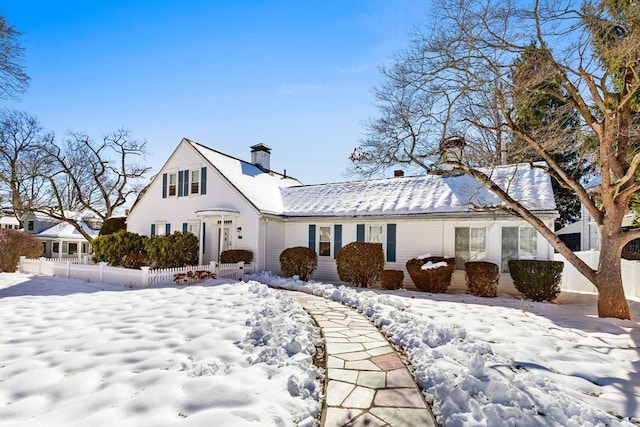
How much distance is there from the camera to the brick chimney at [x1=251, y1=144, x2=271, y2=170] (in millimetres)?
19672

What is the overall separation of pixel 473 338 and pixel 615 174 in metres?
5.60

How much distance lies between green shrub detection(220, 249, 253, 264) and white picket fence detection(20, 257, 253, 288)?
0.99 feet

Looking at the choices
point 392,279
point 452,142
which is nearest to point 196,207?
point 392,279

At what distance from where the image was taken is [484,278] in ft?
34.2

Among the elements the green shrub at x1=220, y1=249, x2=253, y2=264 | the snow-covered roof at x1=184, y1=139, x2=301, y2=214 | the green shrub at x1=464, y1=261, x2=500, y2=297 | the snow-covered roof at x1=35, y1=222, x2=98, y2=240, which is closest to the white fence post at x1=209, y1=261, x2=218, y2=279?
the green shrub at x1=220, y1=249, x2=253, y2=264

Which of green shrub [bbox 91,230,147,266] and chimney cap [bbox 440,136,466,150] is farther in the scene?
green shrub [bbox 91,230,147,266]

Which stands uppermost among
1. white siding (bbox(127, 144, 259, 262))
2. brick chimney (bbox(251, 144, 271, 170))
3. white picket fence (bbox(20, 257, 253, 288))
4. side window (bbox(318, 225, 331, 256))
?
brick chimney (bbox(251, 144, 271, 170))

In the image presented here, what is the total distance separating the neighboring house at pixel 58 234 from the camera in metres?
32.4

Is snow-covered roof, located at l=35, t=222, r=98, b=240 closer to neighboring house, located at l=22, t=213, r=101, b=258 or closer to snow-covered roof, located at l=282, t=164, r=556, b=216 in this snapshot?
neighboring house, located at l=22, t=213, r=101, b=258

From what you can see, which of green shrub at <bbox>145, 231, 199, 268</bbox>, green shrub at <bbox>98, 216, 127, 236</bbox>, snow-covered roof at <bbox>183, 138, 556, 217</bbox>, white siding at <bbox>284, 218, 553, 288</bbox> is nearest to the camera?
white siding at <bbox>284, 218, 553, 288</bbox>

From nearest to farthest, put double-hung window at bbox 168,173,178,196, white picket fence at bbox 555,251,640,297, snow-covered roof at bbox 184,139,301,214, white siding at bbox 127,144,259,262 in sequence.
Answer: white picket fence at bbox 555,251,640,297
white siding at bbox 127,144,259,262
snow-covered roof at bbox 184,139,301,214
double-hung window at bbox 168,173,178,196

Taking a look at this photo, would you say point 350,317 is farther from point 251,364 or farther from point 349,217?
point 349,217

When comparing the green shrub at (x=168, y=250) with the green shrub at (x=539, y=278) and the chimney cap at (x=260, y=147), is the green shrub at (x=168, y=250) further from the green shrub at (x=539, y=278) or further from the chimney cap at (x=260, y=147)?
the green shrub at (x=539, y=278)

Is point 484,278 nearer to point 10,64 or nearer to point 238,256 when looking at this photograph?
point 238,256
